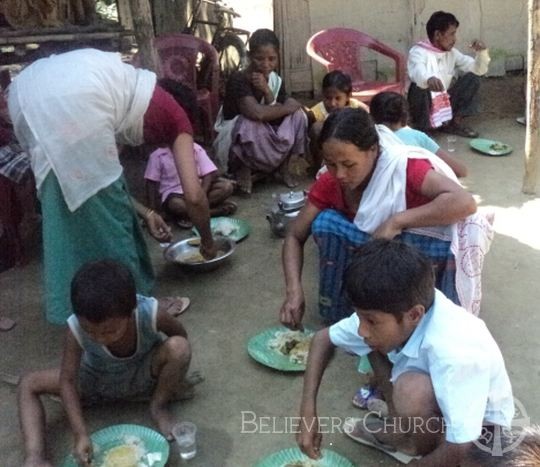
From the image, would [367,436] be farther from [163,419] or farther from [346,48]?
[346,48]

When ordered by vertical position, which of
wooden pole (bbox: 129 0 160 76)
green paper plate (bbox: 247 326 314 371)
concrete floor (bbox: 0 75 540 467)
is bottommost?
concrete floor (bbox: 0 75 540 467)

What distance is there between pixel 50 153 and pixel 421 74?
3254 mm

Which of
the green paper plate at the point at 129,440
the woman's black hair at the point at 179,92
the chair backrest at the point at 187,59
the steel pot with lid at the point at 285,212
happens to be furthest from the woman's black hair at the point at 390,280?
the chair backrest at the point at 187,59

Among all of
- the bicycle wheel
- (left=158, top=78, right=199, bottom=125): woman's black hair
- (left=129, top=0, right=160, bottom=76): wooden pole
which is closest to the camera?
(left=158, top=78, right=199, bottom=125): woman's black hair

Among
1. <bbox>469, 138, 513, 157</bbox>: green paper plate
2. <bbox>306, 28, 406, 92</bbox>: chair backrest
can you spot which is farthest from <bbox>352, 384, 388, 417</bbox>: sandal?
<bbox>306, 28, 406, 92</bbox>: chair backrest

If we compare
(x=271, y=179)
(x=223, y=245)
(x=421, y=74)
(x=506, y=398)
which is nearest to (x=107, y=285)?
(x=506, y=398)

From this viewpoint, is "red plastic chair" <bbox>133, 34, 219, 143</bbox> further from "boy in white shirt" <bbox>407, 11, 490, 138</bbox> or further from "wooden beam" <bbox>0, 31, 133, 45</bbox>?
"boy in white shirt" <bbox>407, 11, 490, 138</bbox>

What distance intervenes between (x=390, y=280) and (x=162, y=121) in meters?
1.32

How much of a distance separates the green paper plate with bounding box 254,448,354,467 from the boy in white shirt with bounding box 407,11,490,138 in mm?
3455

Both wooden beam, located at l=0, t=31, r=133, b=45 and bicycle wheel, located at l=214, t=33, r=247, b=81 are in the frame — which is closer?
wooden beam, located at l=0, t=31, r=133, b=45

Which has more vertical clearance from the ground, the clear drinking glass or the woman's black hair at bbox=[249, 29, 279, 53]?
the woman's black hair at bbox=[249, 29, 279, 53]

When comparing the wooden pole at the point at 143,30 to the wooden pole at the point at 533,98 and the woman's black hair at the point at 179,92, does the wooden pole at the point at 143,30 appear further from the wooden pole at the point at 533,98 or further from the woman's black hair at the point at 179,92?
the wooden pole at the point at 533,98

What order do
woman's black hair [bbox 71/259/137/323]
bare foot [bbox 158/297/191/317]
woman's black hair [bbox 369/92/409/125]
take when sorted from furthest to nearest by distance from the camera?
woman's black hair [bbox 369/92/409/125]
bare foot [bbox 158/297/191/317]
woman's black hair [bbox 71/259/137/323]

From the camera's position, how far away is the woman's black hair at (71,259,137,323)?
6.44 feet
